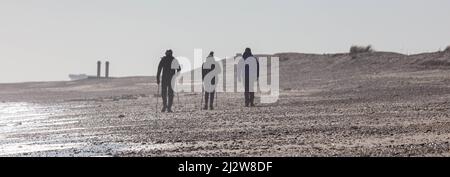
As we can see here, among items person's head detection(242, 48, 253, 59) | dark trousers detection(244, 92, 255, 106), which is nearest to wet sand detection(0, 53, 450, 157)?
dark trousers detection(244, 92, 255, 106)

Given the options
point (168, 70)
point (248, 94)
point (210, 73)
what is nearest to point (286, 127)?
point (168, 70)

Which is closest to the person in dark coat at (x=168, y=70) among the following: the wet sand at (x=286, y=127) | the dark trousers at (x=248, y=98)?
the wet sand at (x=286, y=127)

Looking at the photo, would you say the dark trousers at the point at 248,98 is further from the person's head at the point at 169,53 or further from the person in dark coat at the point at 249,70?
the person's head at the point at 169,53

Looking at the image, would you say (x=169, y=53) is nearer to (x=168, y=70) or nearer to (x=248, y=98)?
(x=168, y=70)

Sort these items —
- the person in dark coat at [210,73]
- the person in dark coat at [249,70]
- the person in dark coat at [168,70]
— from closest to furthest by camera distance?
the person in dark coat at [168,70]
the person in dark coat at [210,73]
the person in dark coat at [249,70]

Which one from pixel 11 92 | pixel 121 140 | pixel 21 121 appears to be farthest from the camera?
pixel 11 92

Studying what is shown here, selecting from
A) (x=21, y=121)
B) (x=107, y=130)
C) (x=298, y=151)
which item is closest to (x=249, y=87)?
(x=21, y=121)

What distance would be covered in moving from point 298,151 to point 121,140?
4.89 meters

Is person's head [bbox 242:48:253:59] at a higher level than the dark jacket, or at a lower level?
higher

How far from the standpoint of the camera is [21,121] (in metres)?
29.1

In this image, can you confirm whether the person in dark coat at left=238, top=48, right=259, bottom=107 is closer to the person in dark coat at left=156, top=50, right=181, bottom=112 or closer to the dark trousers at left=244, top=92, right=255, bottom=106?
the dark trousers at left=244, top=92, right=255, bottom=106

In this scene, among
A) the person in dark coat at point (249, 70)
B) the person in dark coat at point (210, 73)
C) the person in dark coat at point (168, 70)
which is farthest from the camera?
the person in dark coat at point (249, 70)

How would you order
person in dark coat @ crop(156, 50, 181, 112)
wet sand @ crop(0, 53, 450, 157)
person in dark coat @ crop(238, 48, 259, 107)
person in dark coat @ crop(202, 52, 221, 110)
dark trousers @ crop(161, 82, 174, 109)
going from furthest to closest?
person in dark coat @ crop(238, 48, 259, 107) < person in dark coat @ crop(202, 52, 221, 110) < person in dark coat @ crop(156, 50, 181, 112) < dark trousers @ crop(161, 82, 174, 109) < wet sand @ crop(0, 53, 450, 157)
